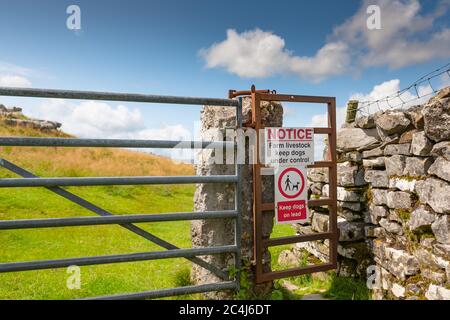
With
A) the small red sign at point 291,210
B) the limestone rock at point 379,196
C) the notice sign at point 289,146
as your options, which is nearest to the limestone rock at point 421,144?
the limestone rock at point 379,196

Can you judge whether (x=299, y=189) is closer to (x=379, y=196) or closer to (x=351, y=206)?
(x=379, y=196)

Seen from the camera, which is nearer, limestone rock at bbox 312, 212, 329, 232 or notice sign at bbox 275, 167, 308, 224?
notice sign at bbox 275, 167, 308, 224

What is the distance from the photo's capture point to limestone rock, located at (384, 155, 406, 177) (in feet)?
15.9

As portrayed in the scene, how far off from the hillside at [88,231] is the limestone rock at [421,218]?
9.02 feet

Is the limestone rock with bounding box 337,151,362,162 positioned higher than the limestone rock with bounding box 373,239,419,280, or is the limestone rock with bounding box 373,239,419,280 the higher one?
the limestone rock with bounding box 337,151,362,162

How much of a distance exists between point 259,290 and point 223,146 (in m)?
1.75

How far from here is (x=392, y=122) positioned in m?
4.93

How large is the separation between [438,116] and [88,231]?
21.8 feet

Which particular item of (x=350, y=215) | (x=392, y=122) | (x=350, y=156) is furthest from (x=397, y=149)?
(x=350, y=215)

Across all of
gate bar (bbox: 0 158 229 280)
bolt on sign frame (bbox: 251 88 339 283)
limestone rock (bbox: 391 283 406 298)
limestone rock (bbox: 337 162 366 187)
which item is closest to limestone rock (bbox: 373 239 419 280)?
limestone rock (bbox: 391 283 406 298)

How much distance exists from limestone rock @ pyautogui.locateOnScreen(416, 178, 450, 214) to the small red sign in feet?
4.25

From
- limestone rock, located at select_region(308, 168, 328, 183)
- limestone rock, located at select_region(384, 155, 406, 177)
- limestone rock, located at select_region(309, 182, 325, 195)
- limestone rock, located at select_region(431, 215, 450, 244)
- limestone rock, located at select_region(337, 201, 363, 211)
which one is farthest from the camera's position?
limestone rock, located at select_region(309, 182, 325, 195)

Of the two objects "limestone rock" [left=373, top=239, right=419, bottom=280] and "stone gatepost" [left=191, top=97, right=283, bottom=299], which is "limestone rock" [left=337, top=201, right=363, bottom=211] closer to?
"limestone rock" [left=373, top=239, right=419, bottom=280]

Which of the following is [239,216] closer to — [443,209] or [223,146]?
[223,146]
